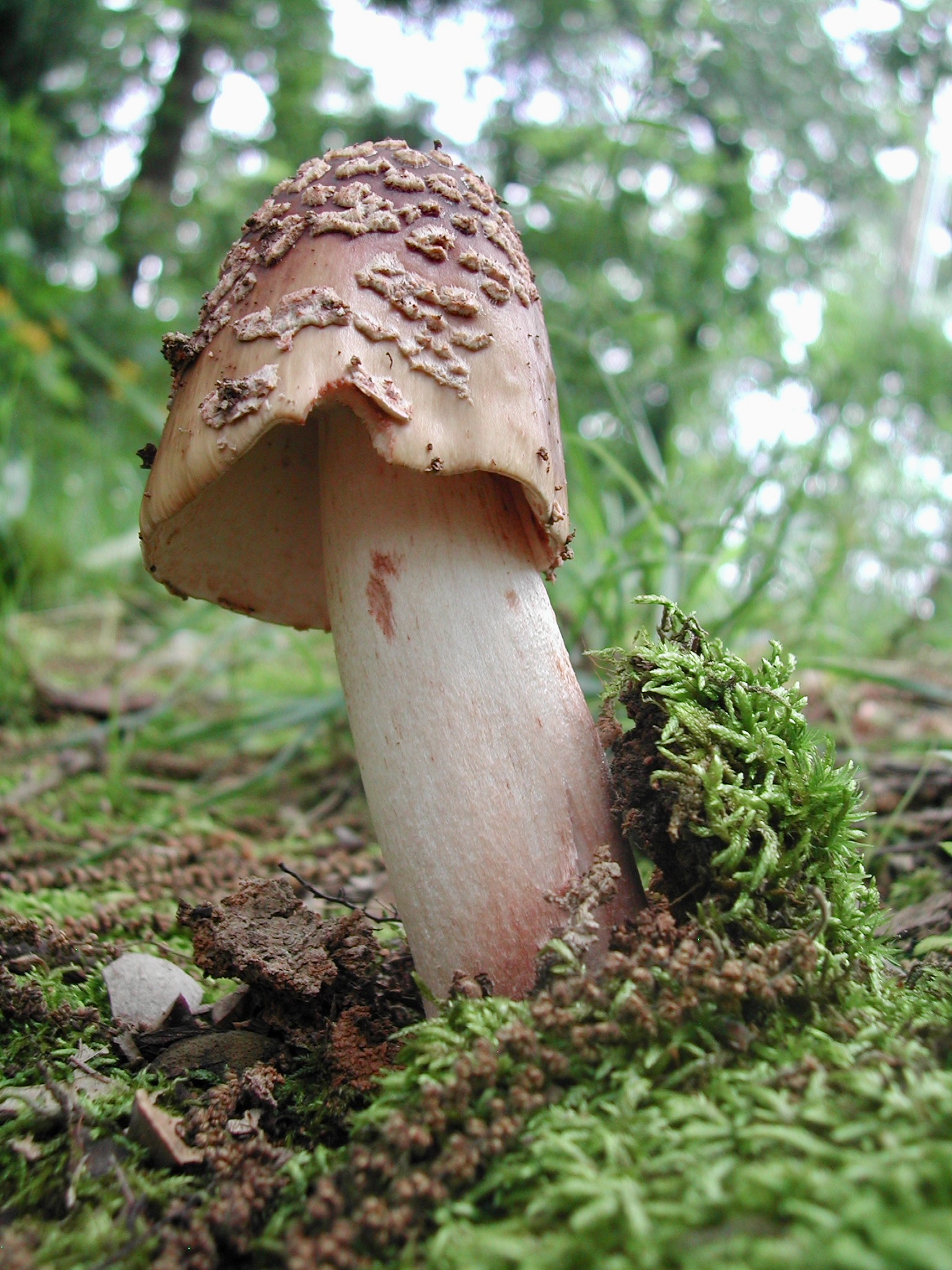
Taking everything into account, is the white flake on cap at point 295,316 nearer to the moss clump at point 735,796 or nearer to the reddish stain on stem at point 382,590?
the reddish stain on stem at point 382,590

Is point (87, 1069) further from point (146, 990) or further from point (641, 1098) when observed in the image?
point (641, 1098)

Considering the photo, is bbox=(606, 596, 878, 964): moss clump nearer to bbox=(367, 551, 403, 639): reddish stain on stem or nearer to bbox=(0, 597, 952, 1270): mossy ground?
bbox=(0, 597, 952, 1270): mossy ground

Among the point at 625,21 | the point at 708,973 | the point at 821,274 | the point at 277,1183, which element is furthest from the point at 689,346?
the point at 277,1183

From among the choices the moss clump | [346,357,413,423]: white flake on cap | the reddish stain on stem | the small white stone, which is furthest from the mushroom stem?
the small white stone


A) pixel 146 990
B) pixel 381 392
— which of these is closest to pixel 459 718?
pixel 381 392

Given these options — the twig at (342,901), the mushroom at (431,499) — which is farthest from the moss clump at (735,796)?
the twig at (342,901)

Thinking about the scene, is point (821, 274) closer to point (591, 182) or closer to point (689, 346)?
point (689, 346)
